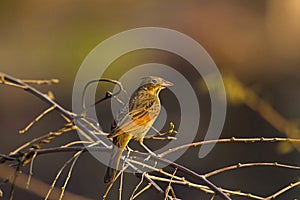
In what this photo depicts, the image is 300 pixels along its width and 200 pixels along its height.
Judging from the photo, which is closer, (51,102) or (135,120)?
(51,102)

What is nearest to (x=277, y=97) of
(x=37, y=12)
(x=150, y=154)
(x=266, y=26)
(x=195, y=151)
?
(x=195, y=151)

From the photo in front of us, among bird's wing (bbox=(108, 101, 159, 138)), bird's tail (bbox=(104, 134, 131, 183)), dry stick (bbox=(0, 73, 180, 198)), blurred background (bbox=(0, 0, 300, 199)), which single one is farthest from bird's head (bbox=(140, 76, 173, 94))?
blurred background (bbox=(0, 0, 300, 199))

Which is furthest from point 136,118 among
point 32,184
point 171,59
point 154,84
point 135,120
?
point 171,59

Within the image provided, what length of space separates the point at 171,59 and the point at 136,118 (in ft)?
26.2

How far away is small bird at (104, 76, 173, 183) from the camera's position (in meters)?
3.05

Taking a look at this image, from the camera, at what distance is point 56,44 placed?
41.1ft

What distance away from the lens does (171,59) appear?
451 inches

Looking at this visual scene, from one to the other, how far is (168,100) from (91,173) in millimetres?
1611

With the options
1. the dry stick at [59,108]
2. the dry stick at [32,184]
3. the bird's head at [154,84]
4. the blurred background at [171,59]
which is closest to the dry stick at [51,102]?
the dry stick at [59,108]

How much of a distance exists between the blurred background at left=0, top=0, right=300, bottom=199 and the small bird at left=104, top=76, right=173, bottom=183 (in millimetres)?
3804

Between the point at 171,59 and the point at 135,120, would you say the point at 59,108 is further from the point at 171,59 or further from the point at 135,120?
the point at 171,59

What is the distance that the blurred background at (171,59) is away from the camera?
335 inches

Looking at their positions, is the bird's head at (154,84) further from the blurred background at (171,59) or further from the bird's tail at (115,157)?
the blurred background at (171,59)

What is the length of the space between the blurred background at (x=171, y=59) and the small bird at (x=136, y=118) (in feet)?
12.5
